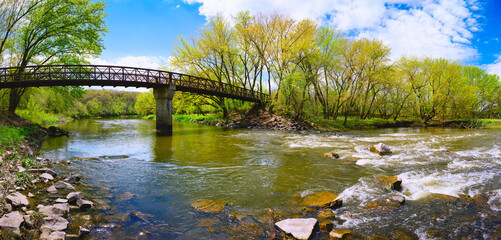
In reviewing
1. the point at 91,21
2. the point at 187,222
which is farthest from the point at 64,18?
the point at 187,222

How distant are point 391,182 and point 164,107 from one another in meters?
22.1

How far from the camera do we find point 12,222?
3383 mm

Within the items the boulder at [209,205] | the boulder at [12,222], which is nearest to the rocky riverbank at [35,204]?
the boulder at [12,222]

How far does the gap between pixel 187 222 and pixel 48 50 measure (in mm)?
24163

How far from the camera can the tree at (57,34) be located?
18641 mm

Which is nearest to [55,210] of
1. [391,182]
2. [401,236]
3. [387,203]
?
[401,236]

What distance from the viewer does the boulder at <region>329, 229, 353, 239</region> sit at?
386 cm

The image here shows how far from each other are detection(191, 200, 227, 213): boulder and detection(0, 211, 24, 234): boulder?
2775 millimetres

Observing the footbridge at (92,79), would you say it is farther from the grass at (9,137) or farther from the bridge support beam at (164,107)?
the grass at (9,137)

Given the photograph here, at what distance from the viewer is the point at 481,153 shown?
11008mm

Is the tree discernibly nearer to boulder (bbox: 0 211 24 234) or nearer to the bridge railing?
the bridge railing

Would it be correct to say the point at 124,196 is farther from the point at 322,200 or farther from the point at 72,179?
the point at 322,200

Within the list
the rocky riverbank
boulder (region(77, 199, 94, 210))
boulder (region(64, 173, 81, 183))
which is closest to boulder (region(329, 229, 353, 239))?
the rocky riverbank

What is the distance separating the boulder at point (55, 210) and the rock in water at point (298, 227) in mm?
3799
